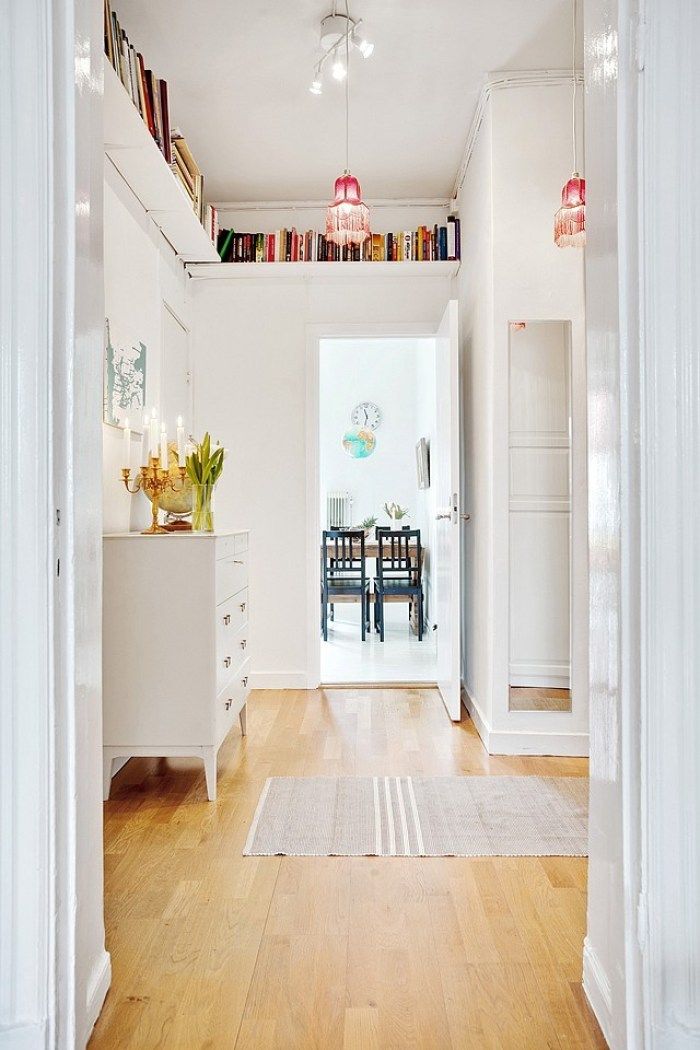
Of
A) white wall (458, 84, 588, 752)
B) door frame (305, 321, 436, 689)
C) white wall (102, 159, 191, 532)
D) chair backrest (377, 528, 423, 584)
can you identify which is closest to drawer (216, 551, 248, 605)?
white wall (102, 159, 191, 532)

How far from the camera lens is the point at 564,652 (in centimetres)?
320

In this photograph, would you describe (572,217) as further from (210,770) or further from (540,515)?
(210,770)

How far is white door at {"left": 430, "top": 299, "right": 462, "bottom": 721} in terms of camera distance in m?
3.65

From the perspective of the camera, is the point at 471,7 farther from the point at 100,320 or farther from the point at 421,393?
the point at 421,393

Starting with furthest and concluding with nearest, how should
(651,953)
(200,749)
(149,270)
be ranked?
(149,270), (200,749), (651,953)

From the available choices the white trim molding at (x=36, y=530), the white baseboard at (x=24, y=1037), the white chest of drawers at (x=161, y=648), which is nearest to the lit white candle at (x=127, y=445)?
the white chest of drawers at (x=161, y=648)

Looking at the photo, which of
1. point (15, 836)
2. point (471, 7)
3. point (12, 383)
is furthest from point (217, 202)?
point (15, 836)

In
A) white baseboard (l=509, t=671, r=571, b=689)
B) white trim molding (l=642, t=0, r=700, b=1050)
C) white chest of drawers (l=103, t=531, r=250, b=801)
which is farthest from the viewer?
white baseboard (l=509, t=671, r=571, b=689)

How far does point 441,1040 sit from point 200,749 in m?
1.45

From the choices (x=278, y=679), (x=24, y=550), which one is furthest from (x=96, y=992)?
(x=278, y=679)

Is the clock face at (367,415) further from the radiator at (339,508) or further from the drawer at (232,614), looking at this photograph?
the drawer at (232,614)

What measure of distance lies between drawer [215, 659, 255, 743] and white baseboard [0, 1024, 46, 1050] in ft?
5.08

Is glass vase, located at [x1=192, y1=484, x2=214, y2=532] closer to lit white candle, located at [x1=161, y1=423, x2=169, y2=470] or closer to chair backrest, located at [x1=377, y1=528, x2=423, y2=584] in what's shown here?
lit white candle, located at [x1=161, y1=423, x2=169, y2=470]

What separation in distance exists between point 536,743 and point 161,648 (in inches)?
63.0
